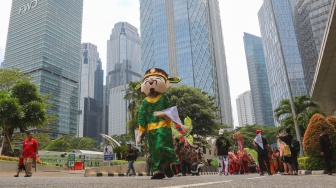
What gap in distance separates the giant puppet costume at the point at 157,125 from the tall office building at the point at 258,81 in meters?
135

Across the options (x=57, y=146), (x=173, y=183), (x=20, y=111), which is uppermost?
(x=20, y=111)

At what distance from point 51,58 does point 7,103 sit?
94.4 meters

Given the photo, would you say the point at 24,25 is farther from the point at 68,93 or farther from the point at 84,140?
the point at 84,140

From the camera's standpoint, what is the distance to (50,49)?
347ft

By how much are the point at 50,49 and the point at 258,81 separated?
102087 millimetres

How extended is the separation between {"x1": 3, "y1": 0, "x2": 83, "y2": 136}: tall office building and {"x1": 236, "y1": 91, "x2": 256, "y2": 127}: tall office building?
105 m

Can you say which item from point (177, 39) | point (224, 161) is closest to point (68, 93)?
Result: point (177, 39)

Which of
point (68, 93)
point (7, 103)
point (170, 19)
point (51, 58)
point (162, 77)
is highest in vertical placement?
point (170, 19)

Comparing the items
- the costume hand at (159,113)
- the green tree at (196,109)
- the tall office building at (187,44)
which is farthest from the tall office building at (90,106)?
the costume hand at (159,113)

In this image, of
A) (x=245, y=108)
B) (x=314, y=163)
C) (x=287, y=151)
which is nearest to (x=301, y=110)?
(x=314, y=163)

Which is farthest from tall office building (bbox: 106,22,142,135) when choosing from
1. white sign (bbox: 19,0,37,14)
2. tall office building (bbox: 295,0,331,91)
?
tall office building (bbox: 295,0,331,91)

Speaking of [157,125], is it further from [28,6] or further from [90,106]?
[90,106]

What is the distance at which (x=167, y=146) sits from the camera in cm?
545

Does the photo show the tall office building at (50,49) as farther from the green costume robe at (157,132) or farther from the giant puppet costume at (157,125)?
the green costume robe at (157,132)
